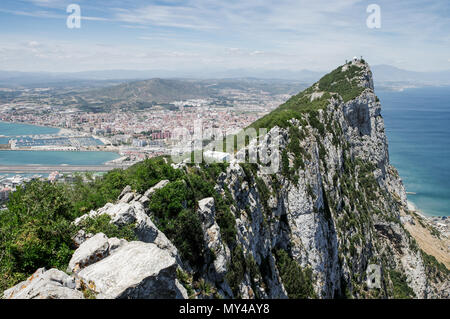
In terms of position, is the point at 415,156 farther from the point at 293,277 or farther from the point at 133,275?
the point at 133,275

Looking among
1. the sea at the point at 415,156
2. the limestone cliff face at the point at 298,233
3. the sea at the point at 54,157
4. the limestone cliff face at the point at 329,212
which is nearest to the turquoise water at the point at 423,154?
the sea at the point at 415,156

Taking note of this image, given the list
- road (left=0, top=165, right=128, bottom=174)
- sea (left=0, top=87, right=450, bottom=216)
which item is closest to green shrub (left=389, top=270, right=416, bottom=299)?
sea (left=0, top=87, right=450, bottom=216)

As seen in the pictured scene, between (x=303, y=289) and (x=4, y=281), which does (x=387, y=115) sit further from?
(x=4, y=281)

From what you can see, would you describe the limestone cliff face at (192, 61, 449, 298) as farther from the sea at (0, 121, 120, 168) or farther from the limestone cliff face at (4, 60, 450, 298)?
the sea at (0, 121, 120, 168)

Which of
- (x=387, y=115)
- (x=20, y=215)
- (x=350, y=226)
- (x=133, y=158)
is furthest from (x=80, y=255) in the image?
(x=387, y=115)

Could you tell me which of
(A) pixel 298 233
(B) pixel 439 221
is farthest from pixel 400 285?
(B) pixel 439 221

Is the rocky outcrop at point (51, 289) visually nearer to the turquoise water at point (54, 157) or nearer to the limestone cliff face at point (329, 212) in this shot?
the limestone cliff face at point (329, 212)
